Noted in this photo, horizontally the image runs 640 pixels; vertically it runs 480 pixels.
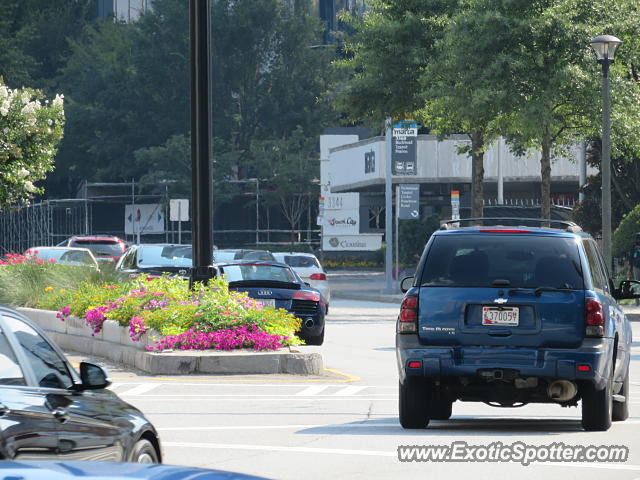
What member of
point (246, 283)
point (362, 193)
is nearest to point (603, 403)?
point (246, 283)

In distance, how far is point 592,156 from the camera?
46.2m

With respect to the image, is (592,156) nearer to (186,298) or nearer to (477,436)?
(186,298)

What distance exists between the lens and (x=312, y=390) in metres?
16.4

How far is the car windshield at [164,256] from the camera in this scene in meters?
26.6

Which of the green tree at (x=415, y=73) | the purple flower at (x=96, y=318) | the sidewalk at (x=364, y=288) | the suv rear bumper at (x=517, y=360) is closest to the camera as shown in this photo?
the suv rear bumper at (x=517, y=360)

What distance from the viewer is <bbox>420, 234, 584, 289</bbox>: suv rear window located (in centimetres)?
1211

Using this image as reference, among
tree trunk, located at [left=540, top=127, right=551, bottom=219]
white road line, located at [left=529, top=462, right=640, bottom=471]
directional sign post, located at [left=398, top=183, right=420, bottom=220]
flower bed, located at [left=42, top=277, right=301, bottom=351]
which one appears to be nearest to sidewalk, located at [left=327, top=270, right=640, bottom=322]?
directional sign post, located at [left=398, top=183, right=420, bottom=220]

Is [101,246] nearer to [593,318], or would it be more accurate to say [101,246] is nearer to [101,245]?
[101,245]

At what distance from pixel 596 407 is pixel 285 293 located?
10650mm

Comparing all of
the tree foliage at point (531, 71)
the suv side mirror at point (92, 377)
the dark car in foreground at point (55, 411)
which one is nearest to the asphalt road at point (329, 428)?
the dark car in foreground at point (55, 411)

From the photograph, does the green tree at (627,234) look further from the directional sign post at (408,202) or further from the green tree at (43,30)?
the green tree at (43,30)

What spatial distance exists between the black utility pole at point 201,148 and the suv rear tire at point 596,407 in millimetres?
7629

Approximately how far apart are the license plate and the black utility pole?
7313 millimetres

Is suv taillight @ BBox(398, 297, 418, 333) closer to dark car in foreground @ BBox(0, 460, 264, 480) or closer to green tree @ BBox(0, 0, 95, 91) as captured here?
dark car in foreground @ BBox(0, 460, 264, 480)
